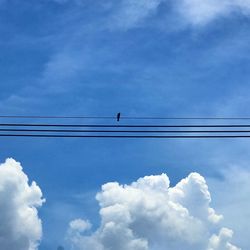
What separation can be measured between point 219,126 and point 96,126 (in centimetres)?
776

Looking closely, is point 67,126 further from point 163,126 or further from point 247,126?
point 247,126

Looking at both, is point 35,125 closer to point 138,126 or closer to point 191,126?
point 138,126

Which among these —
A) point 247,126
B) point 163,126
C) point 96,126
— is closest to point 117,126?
point 96,126

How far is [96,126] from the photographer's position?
23.2 meters

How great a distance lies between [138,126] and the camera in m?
23.5

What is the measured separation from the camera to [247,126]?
22.3m

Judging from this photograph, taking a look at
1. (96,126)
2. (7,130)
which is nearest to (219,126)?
(96,126)

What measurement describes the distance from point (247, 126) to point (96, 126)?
373 inches

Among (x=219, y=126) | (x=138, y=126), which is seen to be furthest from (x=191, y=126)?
(x=138, y=126)

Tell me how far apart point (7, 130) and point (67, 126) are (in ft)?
13.5

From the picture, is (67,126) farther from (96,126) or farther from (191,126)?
(191,126)

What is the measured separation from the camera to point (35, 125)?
883 inches

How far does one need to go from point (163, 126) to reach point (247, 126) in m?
5.19

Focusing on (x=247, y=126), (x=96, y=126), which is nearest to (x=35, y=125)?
(x=96, y=126)
